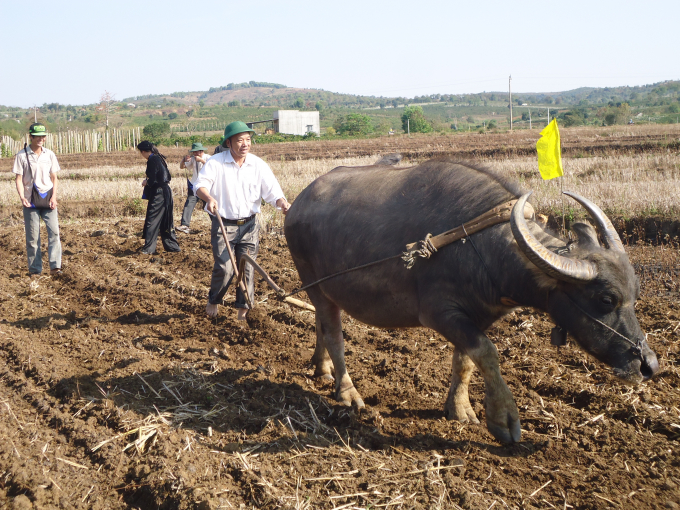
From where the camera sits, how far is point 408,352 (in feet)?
19.2

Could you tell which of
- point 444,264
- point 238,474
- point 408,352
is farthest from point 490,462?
point 408,352

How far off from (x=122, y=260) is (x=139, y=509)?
7.06 metres

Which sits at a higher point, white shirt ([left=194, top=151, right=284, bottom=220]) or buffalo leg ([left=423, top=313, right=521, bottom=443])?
white shirt ([left=194, top=151, right=284, bottom=220])

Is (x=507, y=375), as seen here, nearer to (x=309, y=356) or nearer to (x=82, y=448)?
(x=309, y=356)

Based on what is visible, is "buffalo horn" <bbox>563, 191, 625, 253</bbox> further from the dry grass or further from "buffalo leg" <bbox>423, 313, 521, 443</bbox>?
the dry grass

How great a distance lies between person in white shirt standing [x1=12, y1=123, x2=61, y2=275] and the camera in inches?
338

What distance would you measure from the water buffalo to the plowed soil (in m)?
0.39

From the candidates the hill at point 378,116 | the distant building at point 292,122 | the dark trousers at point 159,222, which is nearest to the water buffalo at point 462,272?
the dark trousers at point 159,222

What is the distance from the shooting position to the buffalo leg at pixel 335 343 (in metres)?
4.80

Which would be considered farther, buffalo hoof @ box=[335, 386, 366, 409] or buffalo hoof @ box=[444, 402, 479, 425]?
buffalo hoof @ box=[335, 386, 366, 409]

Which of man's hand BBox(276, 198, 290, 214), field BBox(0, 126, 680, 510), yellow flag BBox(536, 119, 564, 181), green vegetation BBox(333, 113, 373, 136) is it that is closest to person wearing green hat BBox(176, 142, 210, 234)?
field BBox(0, 126, 680, 510)

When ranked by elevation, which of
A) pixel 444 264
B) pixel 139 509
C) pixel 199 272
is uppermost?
pixel 444 264

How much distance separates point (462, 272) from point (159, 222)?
7856 mm

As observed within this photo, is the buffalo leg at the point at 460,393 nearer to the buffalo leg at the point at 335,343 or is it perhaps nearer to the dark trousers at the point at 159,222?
the buffalo leg at the point at 335,343
